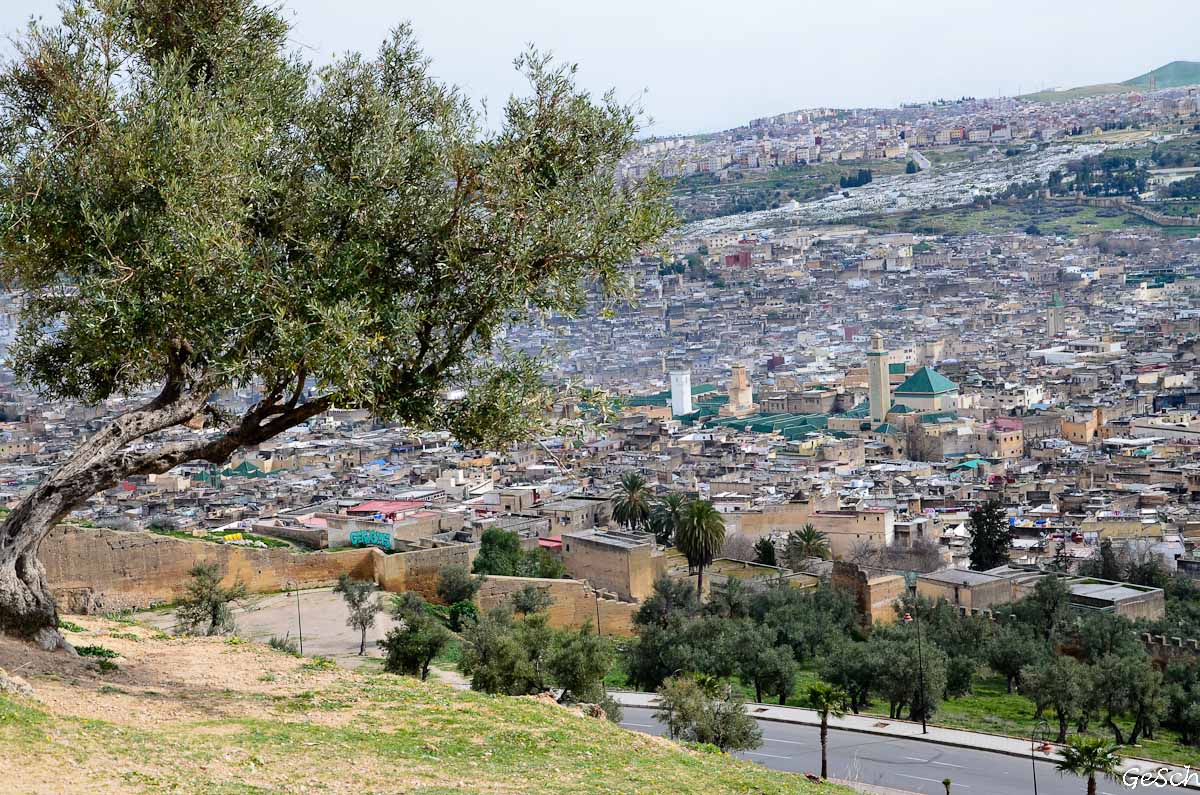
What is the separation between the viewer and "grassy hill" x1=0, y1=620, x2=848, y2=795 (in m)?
4.82

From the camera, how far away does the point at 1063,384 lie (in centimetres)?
6594

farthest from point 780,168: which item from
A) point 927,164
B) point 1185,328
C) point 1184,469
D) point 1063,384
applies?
point 1184,469

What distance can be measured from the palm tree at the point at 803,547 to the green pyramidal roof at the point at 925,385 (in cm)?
3428

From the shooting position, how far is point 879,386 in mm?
62656

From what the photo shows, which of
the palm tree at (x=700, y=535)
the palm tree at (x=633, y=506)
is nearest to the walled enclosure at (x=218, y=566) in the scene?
the palm tree at (x=700, y=535)

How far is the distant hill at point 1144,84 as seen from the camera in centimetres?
17512

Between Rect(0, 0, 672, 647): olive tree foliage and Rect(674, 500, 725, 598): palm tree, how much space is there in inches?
737

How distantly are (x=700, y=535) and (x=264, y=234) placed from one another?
1931 centimetres

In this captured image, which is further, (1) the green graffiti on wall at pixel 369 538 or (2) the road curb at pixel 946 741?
(1) the green graffiti on wall at pixel 369 538

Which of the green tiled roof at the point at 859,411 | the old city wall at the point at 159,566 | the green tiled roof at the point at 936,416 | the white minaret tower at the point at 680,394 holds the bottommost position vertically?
the green tiled roof at the point at 859,411

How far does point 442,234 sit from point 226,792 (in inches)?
113

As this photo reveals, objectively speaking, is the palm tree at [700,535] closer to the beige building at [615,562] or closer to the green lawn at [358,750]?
the beige building at [615,562]

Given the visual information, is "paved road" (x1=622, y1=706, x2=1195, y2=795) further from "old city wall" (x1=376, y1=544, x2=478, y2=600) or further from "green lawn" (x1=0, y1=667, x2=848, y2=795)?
"green lawn" (x1=0, y1=667, x2=848, y2=795)

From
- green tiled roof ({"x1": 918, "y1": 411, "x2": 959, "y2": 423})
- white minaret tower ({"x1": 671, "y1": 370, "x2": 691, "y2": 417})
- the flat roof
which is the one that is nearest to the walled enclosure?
the flat roof
